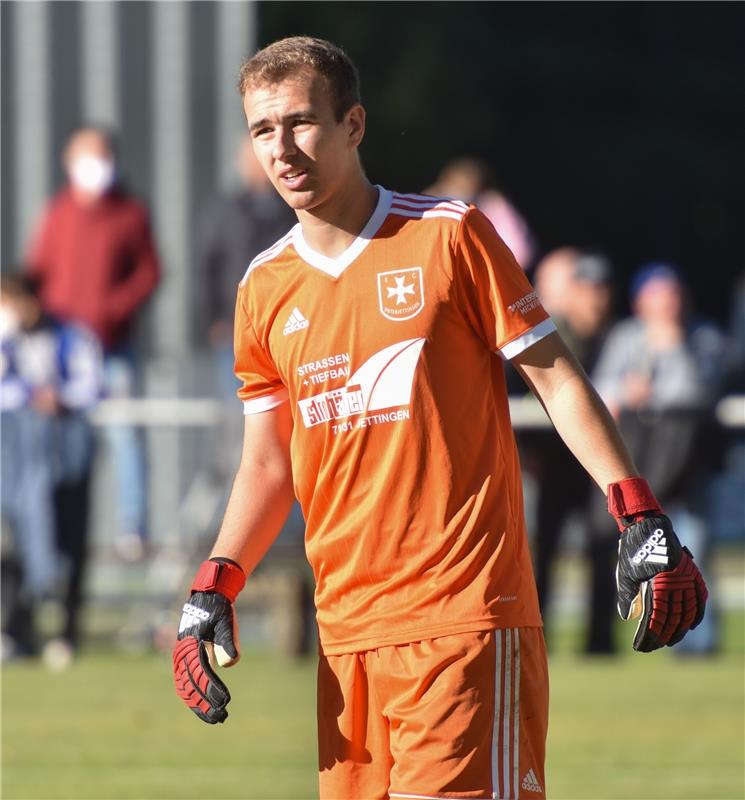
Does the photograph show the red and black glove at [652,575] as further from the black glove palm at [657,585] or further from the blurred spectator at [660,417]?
the blurred spectator at [660,417]

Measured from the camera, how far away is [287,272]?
14.7 ft

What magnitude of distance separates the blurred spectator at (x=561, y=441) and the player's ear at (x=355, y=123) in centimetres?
715

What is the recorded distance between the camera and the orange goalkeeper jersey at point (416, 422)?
→ 4.30 metres

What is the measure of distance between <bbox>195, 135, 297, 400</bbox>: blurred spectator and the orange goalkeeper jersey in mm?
7597

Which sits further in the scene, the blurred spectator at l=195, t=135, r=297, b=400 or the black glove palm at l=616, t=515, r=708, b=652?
the blurred spectator at l=195, t=135, r=297, b=400

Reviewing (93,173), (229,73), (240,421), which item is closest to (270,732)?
(240,421)

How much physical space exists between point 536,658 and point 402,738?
35 centimetres

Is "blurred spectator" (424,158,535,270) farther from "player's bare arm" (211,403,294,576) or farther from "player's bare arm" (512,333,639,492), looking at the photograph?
"player's bare arm" (512,333,639,492)

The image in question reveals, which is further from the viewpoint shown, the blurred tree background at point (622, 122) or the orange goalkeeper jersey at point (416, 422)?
the blurred tree background at point (622, 122)

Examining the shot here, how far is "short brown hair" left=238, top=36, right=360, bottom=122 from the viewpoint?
4.34 meters

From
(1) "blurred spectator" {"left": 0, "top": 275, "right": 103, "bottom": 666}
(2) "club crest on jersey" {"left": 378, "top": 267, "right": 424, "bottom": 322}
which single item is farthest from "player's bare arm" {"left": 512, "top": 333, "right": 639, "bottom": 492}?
(1) "blurred spectator" {"left": 0, "top": 275, "right": 103, "bottom": 666}

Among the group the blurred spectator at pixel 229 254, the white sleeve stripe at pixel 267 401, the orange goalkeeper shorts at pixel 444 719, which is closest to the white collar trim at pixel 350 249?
the white sleeve stripe at pixel 267 401

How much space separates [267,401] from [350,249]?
48 cm

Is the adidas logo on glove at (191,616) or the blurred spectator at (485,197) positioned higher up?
the blurred spectator at (485,197)
